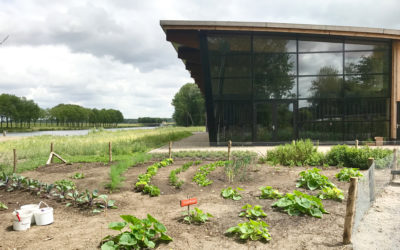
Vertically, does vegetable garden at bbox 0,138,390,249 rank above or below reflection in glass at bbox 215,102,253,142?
below

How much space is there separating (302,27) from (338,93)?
4.57 metres

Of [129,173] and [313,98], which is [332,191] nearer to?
[129,173]

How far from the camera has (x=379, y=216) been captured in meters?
5.23

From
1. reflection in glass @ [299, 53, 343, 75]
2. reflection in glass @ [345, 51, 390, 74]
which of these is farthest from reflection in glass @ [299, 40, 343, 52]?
reflection in glass @ [345, 51, 390, 74]

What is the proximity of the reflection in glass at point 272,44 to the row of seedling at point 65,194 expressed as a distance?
13.7 m

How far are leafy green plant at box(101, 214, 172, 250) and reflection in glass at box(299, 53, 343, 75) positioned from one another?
15.5 metres

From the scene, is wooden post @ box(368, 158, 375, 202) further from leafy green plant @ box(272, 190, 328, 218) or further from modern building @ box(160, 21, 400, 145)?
modern building @ box(160, 21, 400, 145)

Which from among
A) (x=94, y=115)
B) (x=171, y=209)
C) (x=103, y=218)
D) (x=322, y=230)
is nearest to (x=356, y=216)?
(x=322, y=230)

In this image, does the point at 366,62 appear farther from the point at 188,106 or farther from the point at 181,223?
the point at 188,106

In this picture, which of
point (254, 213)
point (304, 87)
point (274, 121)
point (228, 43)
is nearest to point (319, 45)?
point (304, 87)

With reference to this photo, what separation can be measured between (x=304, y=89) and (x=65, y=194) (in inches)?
582

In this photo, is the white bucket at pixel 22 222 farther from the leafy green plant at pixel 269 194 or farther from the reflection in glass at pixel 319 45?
the reflection in glass at pixel 319 45

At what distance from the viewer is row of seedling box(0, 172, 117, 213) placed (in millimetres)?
5438

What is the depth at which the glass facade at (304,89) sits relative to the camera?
17156 millimetres
